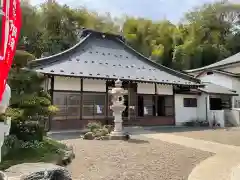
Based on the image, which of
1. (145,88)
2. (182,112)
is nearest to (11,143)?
(145,88)

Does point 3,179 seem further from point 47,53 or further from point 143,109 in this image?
point 47,53

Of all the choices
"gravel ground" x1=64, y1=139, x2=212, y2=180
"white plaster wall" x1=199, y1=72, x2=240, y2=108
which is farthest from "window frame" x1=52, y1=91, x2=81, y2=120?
"white plaster wall" x1=199, y1=72, x2=240, y2=108

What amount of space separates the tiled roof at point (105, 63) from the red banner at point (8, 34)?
39.1 feet

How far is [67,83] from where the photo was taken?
15.8 meters

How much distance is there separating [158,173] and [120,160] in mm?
1426

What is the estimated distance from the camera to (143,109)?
62.3 ft

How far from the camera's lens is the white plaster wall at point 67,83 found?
15.4m

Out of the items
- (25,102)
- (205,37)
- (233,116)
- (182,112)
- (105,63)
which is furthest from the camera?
(205,37)

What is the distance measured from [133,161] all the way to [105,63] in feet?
37.5

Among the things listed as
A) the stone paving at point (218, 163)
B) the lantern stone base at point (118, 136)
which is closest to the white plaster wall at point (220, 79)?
the stone paving at point (218, 163)

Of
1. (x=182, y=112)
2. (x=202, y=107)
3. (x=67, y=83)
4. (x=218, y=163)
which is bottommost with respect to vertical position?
(x=218, y=163)

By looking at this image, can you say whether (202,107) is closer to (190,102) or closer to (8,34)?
(190,102)

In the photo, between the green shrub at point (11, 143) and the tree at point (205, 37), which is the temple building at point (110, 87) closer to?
the green shrub at point (11, 143)

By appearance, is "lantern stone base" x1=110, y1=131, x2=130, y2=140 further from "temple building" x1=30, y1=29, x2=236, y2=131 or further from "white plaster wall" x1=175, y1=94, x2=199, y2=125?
"white plaster wall" x1=175, y1=94, x2=199, y2=125
